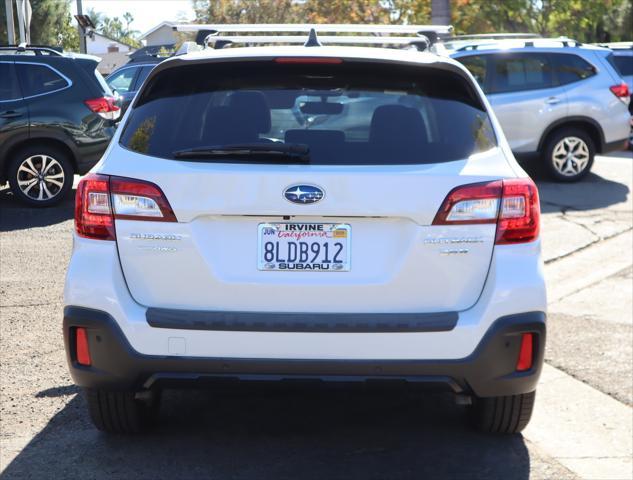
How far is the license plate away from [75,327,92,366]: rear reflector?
0.80m

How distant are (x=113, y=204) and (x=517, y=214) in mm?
1574

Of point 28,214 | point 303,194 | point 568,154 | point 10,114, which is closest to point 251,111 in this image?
point 303,194

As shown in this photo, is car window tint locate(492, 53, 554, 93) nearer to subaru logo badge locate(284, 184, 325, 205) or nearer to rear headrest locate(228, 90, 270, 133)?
rear headrest locate(228, 90, 270, 133)

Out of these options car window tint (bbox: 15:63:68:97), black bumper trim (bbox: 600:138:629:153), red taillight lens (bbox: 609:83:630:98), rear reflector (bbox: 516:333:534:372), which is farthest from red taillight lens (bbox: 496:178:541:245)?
red taillight lens (bbox: 609:83:630:98)

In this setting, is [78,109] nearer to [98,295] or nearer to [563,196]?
[563,196]

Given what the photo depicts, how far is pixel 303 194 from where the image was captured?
4.12 metres

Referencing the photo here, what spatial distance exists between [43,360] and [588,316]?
12.5 ft

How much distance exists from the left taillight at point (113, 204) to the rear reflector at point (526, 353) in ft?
4.74

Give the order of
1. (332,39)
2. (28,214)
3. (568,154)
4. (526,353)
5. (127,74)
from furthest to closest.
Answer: (127,74) → (568,154) → (28,214) → (332,39) → (526,353)

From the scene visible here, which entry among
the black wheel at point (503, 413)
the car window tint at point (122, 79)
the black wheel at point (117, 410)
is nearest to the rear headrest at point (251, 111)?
the black wheel at point (117, 410)

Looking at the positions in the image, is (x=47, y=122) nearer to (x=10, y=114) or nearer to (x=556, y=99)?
(x=10, y=114)

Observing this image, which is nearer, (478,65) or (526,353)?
(526,353)

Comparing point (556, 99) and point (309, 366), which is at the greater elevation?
point (309, 366)

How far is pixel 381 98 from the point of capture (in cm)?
450
